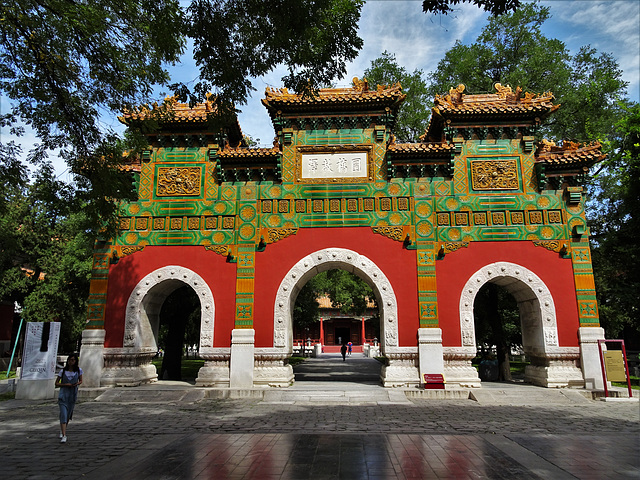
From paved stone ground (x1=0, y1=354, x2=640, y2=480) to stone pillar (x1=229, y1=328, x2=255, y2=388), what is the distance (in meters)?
1.27

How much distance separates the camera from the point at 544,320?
39.2ft

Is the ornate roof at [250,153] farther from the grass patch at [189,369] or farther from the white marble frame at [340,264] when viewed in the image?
the grass patch at [189,369]

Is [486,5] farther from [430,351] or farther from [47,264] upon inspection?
[47,264]

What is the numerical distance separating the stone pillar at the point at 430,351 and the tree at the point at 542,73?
37.5 ft

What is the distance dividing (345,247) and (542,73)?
44.2 ft

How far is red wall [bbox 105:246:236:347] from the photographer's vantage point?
12375mm

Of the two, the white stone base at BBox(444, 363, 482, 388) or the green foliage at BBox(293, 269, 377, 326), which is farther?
the green foliage at BBox(293, 269, 377, 326)

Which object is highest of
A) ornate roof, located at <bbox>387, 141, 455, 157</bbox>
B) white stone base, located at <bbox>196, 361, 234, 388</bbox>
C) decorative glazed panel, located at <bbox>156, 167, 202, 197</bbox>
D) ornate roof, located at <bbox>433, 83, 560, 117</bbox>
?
ornate roof, located at <bbox>433, 83, 560, 117</bbox>

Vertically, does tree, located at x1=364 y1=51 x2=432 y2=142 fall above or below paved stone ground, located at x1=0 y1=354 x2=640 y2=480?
above

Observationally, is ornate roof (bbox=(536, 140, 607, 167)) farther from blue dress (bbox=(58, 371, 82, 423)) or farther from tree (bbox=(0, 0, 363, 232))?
blue dress (bbox=(58, 371, 82, 423))

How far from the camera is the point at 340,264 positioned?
508 inches

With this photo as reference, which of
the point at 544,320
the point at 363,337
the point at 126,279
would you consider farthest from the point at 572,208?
the point at 363,337

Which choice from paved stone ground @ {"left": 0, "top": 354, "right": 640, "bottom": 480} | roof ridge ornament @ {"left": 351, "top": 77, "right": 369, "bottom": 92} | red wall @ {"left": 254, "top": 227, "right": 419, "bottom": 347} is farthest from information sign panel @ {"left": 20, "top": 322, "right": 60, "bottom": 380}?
roof ridge ornament @ {"left": 351, "top": 77, "right": 369, "bottom": 92}

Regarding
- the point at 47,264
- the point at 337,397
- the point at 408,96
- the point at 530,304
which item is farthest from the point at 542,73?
the point at 47,264
